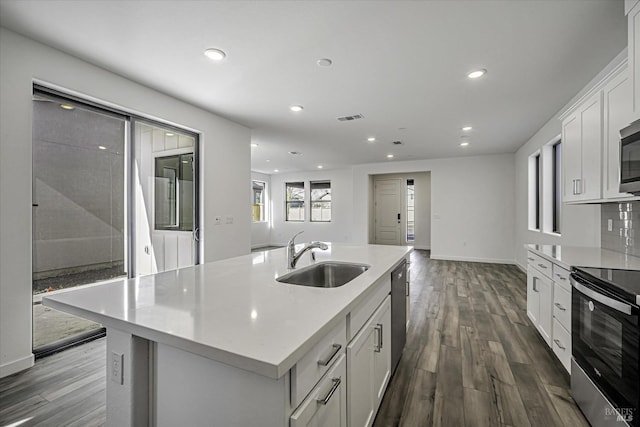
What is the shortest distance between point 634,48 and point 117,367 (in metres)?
3.25

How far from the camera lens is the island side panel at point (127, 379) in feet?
3.29

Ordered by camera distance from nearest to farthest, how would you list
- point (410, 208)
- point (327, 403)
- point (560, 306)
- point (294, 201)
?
point (327, 403), point (560, 306), point (410, 208), point (294, 201)

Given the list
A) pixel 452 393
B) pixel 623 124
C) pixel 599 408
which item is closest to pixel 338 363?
pixel 452 393

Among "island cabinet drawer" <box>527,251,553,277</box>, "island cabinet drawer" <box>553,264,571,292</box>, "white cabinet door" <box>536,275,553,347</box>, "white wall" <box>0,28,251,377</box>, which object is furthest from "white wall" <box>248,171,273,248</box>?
"island cabinet drawer" <box>553,264,571,292</box>

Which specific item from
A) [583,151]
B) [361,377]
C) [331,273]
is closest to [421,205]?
[583,151]

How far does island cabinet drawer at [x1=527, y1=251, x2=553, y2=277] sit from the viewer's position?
240 centimetres

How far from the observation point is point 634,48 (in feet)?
5.86

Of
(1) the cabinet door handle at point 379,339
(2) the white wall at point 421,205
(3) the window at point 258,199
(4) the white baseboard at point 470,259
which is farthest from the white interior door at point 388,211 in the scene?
(1) the cabinet door handle at point 379,339

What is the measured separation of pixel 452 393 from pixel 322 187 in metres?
8.30

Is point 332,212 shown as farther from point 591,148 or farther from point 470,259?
point 591,148

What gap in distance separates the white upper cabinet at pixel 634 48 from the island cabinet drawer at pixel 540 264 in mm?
1223

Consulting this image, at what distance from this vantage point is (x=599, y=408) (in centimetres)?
154

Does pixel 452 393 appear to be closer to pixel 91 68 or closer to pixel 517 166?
pixel 91 68

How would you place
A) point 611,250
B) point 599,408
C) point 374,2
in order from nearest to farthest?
point 599,408
point 374,2
point 611,250
